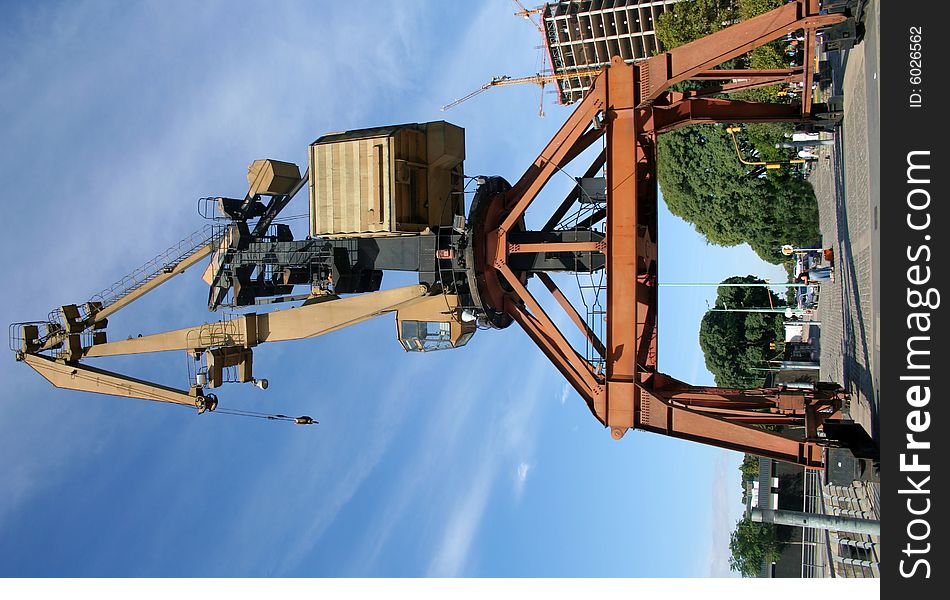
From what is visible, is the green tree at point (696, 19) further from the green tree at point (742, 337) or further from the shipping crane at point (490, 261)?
the shipping crane at point (490, 261)

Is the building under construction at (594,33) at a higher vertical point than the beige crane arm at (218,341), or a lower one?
higher

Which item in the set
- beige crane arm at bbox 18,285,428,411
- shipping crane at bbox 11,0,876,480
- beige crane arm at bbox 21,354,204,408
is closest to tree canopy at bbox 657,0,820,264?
shipping crane at bbox 11,0,876,480

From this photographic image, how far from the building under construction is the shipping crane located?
52.9m

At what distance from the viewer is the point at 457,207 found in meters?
24.4

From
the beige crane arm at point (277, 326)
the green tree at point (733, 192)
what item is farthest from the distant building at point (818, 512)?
the green tree at point (733, 192)

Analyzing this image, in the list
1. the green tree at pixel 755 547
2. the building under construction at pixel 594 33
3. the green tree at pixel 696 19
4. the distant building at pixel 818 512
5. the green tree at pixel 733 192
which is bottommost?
the green tree at pixel 755 547

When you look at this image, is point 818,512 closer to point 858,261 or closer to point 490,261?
point 858,261

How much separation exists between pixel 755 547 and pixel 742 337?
1696 cm

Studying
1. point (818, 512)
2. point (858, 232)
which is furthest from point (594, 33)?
point (858, 232)

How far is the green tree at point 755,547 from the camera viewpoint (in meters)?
53.0

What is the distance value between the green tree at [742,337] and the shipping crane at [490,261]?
123ft

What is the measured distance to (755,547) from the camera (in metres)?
53.8
